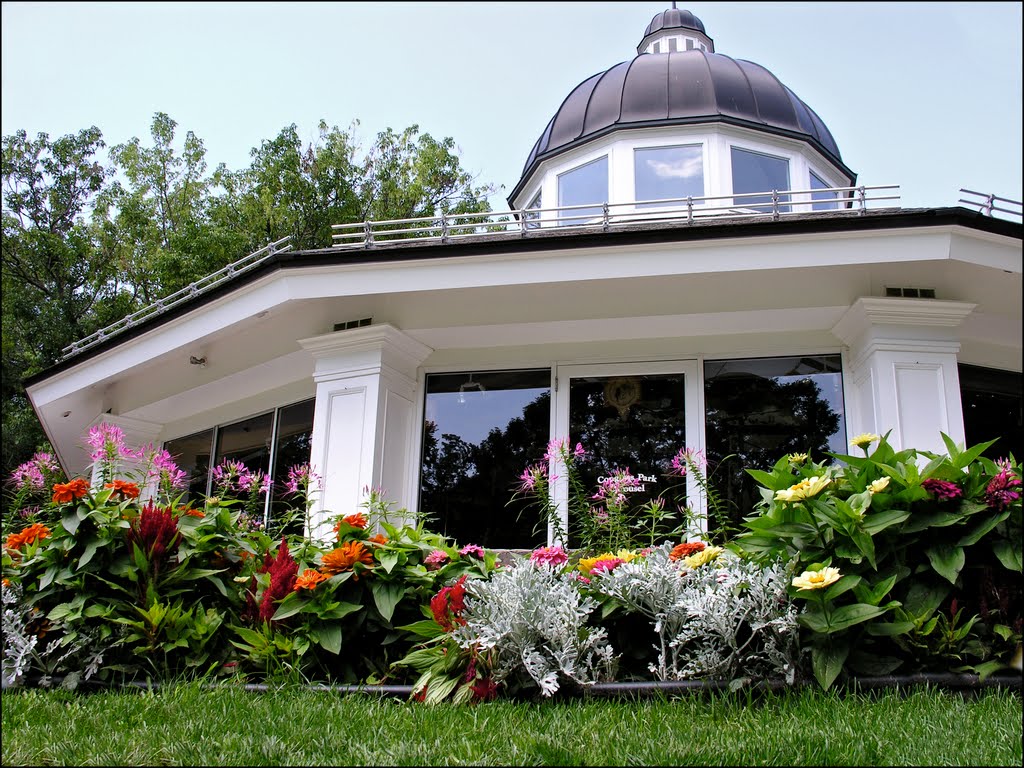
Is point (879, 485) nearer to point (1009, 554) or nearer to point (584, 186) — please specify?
point (1009, 554)

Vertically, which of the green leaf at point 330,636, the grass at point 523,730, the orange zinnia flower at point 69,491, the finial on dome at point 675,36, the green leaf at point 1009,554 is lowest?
the grass at point 523,730

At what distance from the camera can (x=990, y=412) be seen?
226 inches

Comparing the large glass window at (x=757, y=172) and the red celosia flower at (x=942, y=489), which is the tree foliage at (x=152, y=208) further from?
the red celosia flower at (x=942, y=489)

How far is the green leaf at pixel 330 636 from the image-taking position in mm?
3629

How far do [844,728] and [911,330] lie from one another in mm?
4187

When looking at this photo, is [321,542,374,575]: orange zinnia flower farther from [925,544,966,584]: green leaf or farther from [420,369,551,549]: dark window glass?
[420,369,551,549]: dark window glass

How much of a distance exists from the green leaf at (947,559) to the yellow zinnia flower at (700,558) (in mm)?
839

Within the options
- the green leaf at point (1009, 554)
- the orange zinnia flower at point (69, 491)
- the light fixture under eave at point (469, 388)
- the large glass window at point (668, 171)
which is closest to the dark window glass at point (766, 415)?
the light fixture under eave at point (469, 388)

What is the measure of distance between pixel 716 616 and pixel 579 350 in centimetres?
423

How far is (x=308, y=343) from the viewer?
7.39 metres

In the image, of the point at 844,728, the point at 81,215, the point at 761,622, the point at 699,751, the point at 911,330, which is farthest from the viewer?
the point at 81,215

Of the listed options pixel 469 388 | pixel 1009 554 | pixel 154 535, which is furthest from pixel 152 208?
pixel 1009 554

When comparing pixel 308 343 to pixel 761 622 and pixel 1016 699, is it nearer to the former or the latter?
pixel 761 622

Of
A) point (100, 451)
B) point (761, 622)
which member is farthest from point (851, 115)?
point (100, 451)
